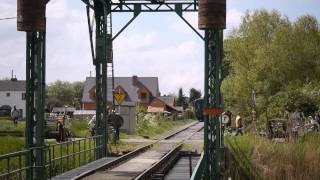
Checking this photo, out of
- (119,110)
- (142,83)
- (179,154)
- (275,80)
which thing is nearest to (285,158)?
(179,154)

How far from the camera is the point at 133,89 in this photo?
122 meters

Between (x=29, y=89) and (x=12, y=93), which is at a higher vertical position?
(x=12, y=93)

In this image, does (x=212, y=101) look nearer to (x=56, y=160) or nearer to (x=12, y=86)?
(x=56, y=160)

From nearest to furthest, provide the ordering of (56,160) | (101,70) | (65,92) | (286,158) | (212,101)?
(212,101)
(56,160)
(286,158)
(101,70)
(65,92)

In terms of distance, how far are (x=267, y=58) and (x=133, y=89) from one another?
61.0m

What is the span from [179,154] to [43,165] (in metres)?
15.5

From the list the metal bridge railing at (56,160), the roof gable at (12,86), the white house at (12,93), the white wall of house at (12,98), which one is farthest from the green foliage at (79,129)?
the roof gable at (12,86)

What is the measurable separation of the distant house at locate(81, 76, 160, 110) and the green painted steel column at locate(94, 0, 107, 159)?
265 ft

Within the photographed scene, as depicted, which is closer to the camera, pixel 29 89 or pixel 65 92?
pixel 29 89

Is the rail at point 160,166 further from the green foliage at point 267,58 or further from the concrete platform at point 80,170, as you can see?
the green foliage at point 267,58

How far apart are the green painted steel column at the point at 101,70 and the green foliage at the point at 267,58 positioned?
31.6 metres

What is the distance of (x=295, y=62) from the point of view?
64.3 meters

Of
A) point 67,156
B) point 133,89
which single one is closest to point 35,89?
point 67,156

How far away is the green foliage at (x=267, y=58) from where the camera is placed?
62062mm
